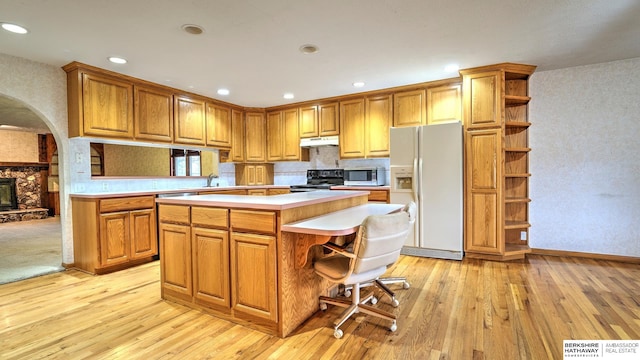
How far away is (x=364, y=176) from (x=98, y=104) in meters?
3.55

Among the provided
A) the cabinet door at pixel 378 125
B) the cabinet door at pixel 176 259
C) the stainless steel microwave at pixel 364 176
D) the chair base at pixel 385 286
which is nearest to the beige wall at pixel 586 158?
the cabinet door at pixel 378 125

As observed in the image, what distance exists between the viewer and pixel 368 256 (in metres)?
1.89

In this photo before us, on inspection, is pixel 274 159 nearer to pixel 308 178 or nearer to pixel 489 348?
pixel 308 178

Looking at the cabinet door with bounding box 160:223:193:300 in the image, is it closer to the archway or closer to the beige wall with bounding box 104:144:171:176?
the beige wall with bounding box 104:144:171:176

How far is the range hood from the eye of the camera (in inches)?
198

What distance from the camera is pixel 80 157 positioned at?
11.7 ft

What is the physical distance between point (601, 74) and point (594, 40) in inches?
37.4

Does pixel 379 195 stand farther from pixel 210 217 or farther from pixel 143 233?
pixel 143 233

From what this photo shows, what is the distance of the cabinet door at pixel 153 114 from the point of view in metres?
3.91

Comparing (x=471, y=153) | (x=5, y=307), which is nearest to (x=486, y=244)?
(x=471, y=153)

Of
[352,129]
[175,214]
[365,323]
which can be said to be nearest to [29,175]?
[175,214]

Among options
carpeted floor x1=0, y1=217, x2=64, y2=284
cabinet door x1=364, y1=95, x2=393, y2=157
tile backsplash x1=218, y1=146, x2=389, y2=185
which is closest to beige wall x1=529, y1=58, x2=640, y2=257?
cabinet door x1=364, y1=95, x2=393, y2=157

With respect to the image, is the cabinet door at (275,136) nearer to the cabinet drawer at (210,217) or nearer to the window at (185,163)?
the window at (185,163)

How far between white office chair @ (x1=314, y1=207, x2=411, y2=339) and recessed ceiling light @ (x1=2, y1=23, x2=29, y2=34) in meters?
3.07
